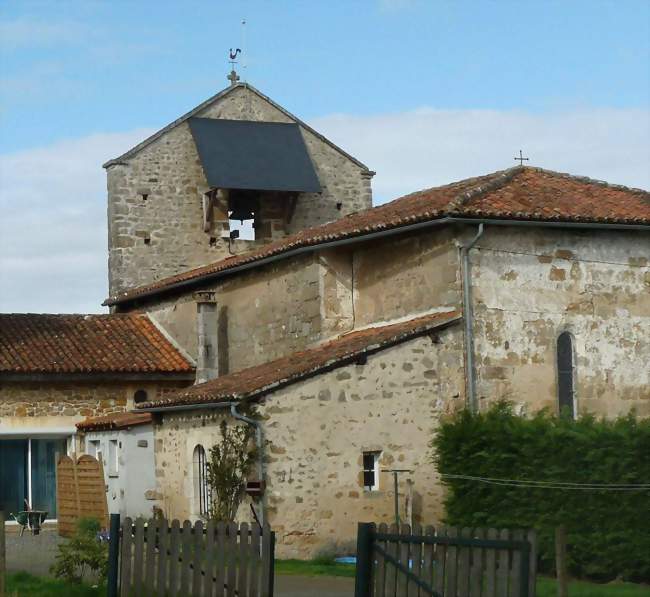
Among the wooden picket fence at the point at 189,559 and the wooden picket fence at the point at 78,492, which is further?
the wooden picket fence at the point at 78,492

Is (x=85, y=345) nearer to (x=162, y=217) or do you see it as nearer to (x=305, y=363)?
(x=162, y=217)

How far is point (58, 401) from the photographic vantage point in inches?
1352

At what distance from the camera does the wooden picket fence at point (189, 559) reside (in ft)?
46.9

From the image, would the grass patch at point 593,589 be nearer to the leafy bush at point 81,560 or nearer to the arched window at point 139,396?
the leafy bush at point 81,560

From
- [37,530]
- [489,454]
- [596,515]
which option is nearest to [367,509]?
[489,454]

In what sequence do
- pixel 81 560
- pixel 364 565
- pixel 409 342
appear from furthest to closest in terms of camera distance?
1. pixel 409 342
2. pixel 81 560
3. pixel 364 565

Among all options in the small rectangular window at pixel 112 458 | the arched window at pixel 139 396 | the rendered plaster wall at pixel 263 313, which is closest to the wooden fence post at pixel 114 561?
the rendered plaster wall at pixel 263 313

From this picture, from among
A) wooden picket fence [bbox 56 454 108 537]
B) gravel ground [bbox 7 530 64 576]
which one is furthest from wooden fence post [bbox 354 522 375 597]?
wooden picket fence [bbox 56 454 108 537]

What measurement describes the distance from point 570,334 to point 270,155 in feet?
51.3

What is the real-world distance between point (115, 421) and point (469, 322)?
9.71 m

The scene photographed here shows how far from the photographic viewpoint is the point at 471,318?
25688 mm

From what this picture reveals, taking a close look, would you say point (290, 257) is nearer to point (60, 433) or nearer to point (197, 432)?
point (197, 432)

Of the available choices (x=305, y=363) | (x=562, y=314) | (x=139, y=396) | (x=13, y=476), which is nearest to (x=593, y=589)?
(x=305, y=363)

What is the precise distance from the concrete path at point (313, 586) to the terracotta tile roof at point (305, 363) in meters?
4.06
